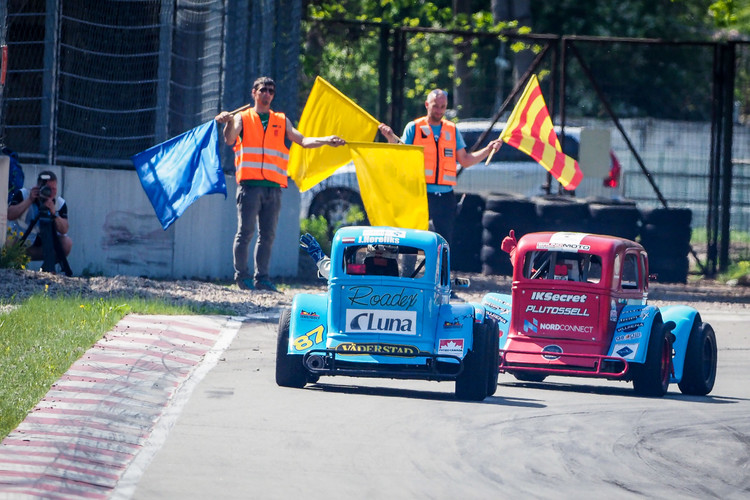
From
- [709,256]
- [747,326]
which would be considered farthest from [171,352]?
[709,256]

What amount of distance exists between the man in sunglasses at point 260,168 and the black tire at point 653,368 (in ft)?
15.6

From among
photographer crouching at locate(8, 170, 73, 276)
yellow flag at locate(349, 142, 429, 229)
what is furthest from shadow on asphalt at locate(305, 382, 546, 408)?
photographer crouching at locate(8, 170, 73, 276)

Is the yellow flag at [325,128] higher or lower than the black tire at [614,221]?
higher

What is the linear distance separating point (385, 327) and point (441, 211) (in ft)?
17.7

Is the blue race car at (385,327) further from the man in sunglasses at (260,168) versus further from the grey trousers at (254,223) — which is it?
the grey trousers at (254,223)

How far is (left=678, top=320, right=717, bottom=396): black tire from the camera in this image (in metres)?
10.7

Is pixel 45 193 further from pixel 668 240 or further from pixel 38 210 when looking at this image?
pixel 668 240

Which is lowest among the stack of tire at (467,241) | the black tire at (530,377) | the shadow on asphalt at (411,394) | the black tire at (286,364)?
the shadow on asphalt at (411,394)

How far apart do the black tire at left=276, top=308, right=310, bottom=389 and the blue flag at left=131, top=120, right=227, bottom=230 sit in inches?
199

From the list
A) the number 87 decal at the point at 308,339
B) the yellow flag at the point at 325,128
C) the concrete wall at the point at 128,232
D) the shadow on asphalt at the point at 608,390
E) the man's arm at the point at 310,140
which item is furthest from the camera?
the concrete wall at the point at 128,232

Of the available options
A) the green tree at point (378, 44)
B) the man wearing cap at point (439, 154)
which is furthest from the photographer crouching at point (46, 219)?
the green tree at point (378, 44)

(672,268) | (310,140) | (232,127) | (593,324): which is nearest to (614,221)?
(672,268)

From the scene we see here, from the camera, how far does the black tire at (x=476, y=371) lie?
948 cm

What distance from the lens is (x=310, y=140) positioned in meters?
14.4
